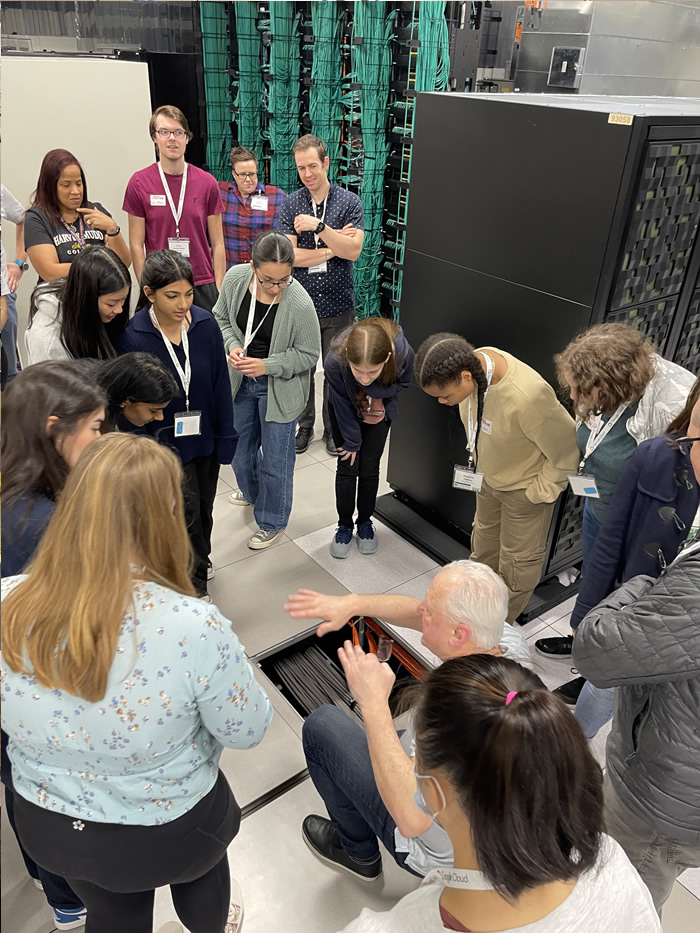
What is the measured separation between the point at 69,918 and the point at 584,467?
7.09 ft

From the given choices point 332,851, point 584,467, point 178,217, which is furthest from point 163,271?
point 332,851

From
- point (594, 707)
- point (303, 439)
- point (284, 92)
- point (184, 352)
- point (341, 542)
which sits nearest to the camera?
point (594, 707)

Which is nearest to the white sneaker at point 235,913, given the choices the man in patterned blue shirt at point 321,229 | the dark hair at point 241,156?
the man in patterned blue shirt at point 321,229

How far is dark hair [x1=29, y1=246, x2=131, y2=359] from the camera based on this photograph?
2283 millimetres

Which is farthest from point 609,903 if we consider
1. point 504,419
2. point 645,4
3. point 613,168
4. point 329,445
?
point 645,4

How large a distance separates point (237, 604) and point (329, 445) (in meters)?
1.57

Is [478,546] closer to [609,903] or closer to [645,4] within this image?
[609,903]

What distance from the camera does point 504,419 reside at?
2506 millimetres

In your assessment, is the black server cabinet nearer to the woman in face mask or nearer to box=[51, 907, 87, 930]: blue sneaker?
the woman in face mask

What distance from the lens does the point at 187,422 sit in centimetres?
255

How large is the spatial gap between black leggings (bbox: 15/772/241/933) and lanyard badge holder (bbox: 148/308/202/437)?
1416 millimetres

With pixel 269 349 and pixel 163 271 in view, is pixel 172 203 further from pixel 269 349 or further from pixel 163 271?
pixel 163 271

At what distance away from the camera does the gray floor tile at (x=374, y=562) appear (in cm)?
326

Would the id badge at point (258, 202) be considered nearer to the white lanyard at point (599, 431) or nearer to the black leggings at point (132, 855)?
the white lanyard at point (599, 431)
